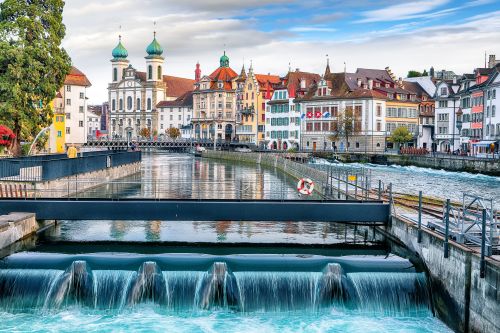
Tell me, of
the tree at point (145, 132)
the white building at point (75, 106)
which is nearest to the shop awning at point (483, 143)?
the white building at point (75, 106)

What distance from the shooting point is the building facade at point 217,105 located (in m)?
169

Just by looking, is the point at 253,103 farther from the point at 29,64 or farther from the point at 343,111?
the point at 29,64

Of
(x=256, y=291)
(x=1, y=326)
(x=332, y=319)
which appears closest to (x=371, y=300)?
(x=332, y=319)

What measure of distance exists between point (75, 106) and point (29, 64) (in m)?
59.1

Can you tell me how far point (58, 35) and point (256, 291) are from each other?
48389mm

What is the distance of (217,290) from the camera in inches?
928

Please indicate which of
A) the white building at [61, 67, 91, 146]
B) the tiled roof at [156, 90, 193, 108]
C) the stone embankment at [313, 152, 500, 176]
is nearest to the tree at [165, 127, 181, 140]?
the tiled roof at [156, 90, 193, 108]

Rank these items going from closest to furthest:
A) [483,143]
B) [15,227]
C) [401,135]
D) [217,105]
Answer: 1. [15,227]
2. [483,143]
3. [401,135]
4. [217,105]

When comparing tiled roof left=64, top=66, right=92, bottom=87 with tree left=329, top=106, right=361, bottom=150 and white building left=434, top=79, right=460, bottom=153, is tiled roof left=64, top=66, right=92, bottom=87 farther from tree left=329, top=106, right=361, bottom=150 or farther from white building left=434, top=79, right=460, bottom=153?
white building left=434, top=79, right=460, bottom=153

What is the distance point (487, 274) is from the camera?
61.1 feet

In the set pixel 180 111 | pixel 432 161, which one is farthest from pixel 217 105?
pixel 432 161

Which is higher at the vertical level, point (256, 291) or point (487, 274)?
point (487, 274)

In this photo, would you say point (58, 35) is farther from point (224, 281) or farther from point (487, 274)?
point (487, 274)

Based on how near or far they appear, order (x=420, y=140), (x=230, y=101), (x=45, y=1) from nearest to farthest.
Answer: (x=45, y=1) < (x=420, y=140) < (x=230, y=101)
